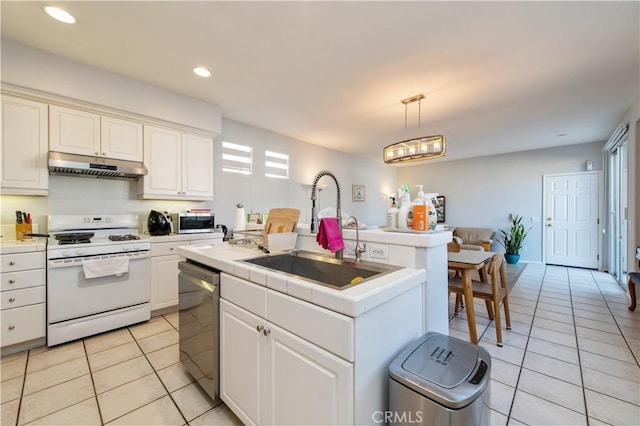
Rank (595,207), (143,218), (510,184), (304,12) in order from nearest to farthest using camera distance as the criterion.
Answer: (304,12) < (143,218) < (595,207) < (510,184)

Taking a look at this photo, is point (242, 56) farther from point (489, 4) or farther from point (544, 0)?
point (544, 0)

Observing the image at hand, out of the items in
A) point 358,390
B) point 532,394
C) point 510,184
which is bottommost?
point 532,394

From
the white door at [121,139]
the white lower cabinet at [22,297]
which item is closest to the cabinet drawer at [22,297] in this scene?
the white lower cabinet at [22,297]

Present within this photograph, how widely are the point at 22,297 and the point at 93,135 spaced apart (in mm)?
1611

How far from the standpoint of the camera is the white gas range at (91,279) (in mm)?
2303

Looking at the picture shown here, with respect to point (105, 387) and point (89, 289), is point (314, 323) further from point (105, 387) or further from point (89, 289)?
point (89, 289)

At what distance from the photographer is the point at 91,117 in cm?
271

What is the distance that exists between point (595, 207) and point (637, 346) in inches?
170

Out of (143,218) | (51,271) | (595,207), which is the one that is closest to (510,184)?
Answer: (595,207)

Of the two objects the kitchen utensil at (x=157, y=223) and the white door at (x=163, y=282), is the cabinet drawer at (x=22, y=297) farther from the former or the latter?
the kitchen utensil at (x=157, y=223)

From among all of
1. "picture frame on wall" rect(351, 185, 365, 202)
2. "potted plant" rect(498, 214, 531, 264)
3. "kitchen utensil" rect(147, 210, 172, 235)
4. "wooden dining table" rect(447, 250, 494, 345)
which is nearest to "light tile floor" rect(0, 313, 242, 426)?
"kitchen utensil" rect(147, 210, 172, 235)

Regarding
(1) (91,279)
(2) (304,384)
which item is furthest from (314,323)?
(1) (91,279)

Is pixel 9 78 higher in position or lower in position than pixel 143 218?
higher

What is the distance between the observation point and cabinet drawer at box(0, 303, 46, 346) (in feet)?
6.93
